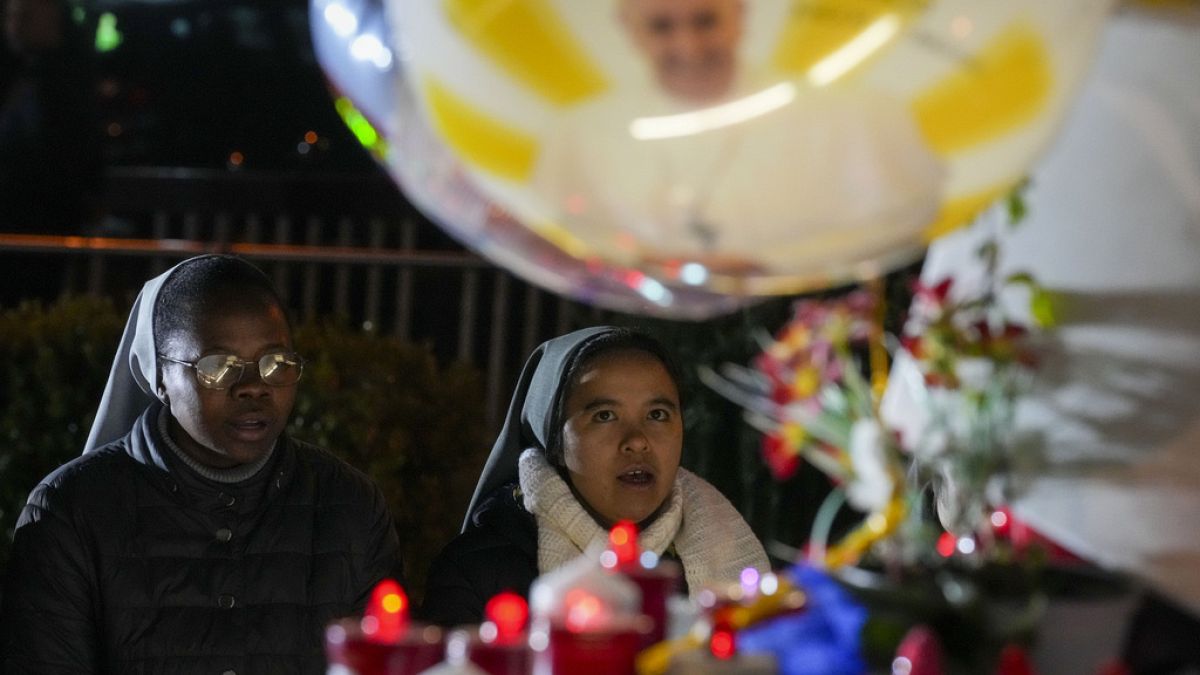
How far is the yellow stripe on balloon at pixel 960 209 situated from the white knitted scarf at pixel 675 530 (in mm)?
1947

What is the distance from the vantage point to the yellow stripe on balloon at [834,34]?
1.66 m

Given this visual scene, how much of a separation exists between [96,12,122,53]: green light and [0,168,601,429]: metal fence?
1281 millimetres

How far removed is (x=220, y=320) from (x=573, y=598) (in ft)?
7.49

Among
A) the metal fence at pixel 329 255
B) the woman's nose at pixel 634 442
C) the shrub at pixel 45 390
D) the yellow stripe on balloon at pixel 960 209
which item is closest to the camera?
the yellow stripe on balloon at pixel 960 209

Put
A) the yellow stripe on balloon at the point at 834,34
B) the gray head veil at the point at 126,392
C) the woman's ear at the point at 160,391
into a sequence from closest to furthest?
the yellow stripe on balloon at the point at 834,34 → the woman's ear at the point at 160,391 → the gray head veil at the point at 126,392

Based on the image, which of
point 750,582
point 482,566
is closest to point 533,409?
point 482,566

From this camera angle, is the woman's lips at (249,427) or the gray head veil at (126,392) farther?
the gray head veil at (126,392)

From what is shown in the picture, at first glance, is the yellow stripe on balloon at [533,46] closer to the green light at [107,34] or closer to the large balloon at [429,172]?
the large balloon at [429,172]

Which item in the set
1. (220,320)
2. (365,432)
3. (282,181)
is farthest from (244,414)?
(282,181)

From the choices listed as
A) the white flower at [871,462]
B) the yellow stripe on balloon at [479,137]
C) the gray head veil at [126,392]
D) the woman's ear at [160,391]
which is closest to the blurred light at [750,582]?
the white flower at [871,462]

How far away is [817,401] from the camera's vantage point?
2.04 meters

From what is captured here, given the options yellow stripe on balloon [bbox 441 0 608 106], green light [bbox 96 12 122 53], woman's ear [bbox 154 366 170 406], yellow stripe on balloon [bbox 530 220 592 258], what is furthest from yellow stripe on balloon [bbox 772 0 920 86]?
green light [bbox 96 12 122 53]

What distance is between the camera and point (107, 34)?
9.63 m

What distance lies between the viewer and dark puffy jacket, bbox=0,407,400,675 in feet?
12.1
